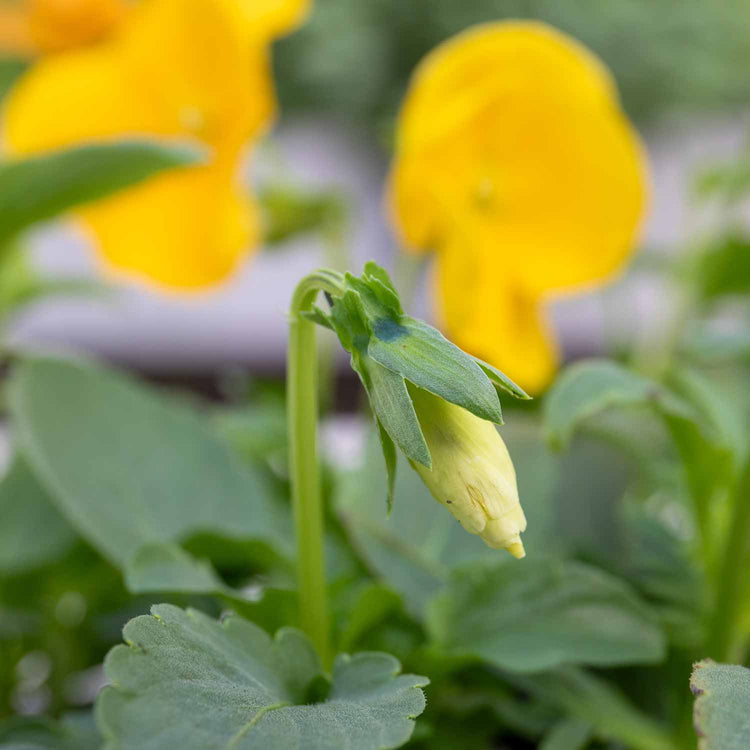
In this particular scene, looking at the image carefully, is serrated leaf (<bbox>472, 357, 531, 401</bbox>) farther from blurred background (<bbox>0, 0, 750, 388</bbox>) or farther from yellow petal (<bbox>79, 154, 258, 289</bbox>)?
blurred background (<bbox>0, 0, 750, 388</bbox>)

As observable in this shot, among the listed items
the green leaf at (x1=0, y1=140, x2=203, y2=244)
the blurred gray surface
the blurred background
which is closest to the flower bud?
the green leaf at (x1=0, y1=140, x2=203, y2=244)

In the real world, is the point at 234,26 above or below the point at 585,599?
above

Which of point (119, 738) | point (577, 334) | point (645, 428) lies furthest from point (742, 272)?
point (577, 334)

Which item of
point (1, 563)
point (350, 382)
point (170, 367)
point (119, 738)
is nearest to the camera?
point (119, 738)

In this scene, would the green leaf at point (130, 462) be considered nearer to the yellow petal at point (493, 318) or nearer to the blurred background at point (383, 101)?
the yellow petal at point (493, 318)

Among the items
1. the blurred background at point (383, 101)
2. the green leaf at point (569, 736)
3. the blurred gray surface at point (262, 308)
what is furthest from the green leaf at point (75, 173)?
the blurred background at point (383, 101)

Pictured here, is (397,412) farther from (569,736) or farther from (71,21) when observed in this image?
(71,21)

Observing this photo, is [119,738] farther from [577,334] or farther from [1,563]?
[577,334]

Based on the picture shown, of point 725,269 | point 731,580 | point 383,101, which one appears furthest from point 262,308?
point 731,580
